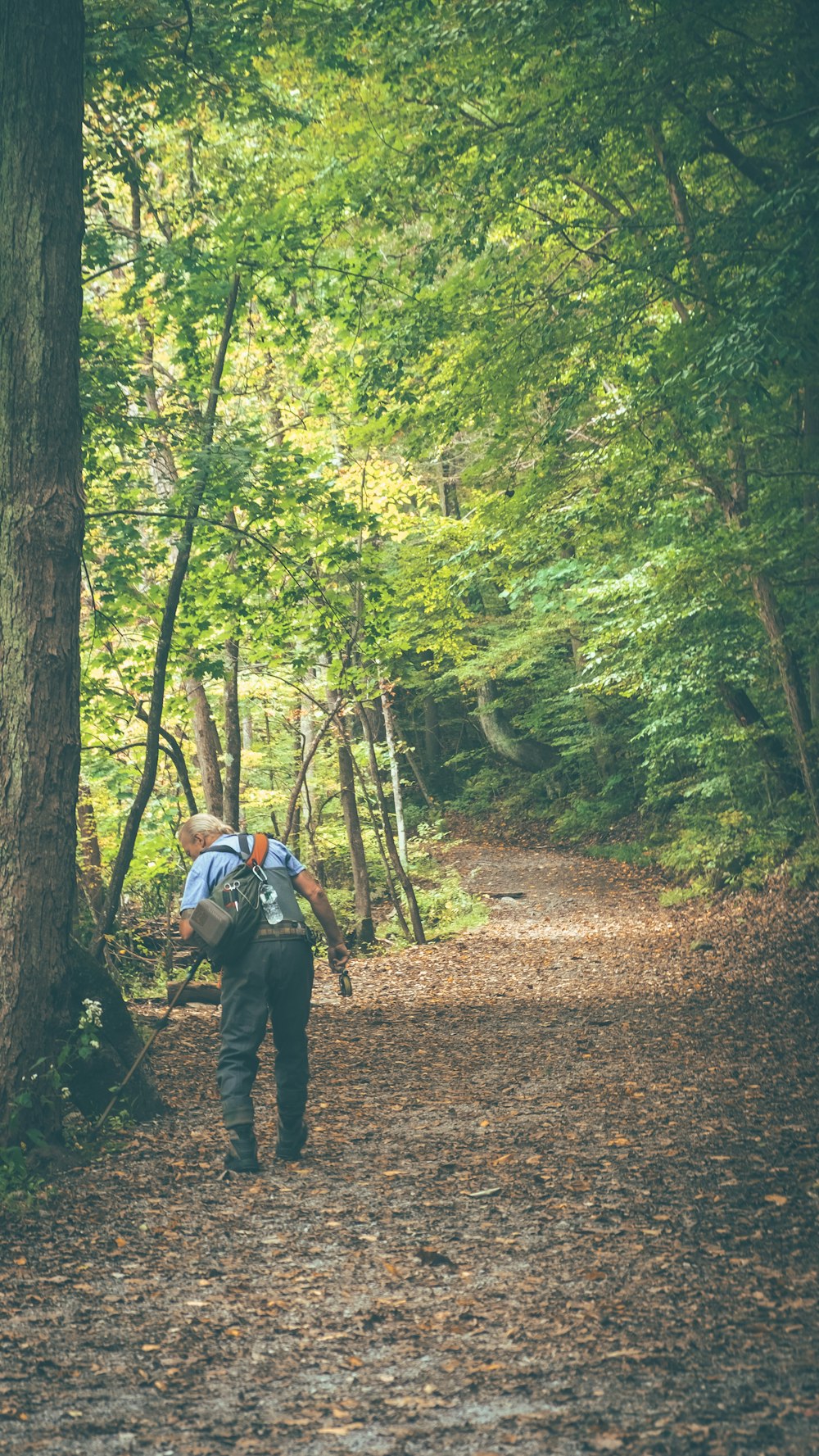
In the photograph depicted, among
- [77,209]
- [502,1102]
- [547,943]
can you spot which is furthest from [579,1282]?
[547,943]

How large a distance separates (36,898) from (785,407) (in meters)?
8.20

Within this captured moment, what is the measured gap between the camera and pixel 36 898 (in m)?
4.99

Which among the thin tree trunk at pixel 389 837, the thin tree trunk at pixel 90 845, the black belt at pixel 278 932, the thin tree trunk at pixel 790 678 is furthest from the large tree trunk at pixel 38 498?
the thin tree trunk at pixel 389 837

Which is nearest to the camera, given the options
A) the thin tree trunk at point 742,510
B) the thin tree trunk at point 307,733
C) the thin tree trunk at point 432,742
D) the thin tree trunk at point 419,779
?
the thin tree trunk at point 742,510

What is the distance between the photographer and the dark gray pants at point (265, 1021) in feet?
16.3

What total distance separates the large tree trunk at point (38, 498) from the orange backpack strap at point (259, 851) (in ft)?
2.87

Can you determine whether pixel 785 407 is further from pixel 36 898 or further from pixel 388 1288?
pixel 388 1288

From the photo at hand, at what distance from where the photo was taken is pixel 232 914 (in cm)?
498

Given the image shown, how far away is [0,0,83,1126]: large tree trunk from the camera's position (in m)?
4.99

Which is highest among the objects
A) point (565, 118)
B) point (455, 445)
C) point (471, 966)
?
point (455, 445)

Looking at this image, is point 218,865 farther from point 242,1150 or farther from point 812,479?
point 812,479

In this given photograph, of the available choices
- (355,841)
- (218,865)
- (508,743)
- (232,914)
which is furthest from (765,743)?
(508,743)

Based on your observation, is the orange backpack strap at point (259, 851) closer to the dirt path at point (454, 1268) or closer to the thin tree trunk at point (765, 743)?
the dirt path at point (454, 1268)

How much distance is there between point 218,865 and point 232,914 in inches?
11.3
